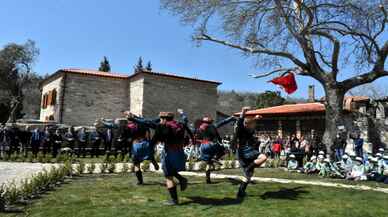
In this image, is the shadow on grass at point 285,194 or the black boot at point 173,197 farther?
the shadow on grass at point 285,194

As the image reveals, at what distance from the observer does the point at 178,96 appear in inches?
1344

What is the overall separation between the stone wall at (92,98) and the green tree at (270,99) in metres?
18.0

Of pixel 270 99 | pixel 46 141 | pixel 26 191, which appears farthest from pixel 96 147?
pixel 270 99

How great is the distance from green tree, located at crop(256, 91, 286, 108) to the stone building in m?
12.3

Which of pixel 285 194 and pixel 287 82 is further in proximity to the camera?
pixel 287 82

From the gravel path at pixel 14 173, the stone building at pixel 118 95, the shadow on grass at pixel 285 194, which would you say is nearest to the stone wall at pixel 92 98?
the stone building at pixel 118 95

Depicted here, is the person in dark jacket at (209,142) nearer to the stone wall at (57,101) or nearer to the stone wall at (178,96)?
the stone wall at (178,96)

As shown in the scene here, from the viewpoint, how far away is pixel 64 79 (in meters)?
32.3

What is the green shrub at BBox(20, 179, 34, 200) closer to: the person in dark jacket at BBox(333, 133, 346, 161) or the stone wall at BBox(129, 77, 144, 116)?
the person in dark jacket at BBox(333, 133, 346, 161)

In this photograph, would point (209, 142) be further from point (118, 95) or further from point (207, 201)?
point (118, 95)

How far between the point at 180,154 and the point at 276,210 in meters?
2.02

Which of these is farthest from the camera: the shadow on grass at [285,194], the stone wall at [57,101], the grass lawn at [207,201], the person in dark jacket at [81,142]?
the stone wall at [57,101]

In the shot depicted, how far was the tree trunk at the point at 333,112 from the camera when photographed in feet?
59.1

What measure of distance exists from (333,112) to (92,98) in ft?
68.2
